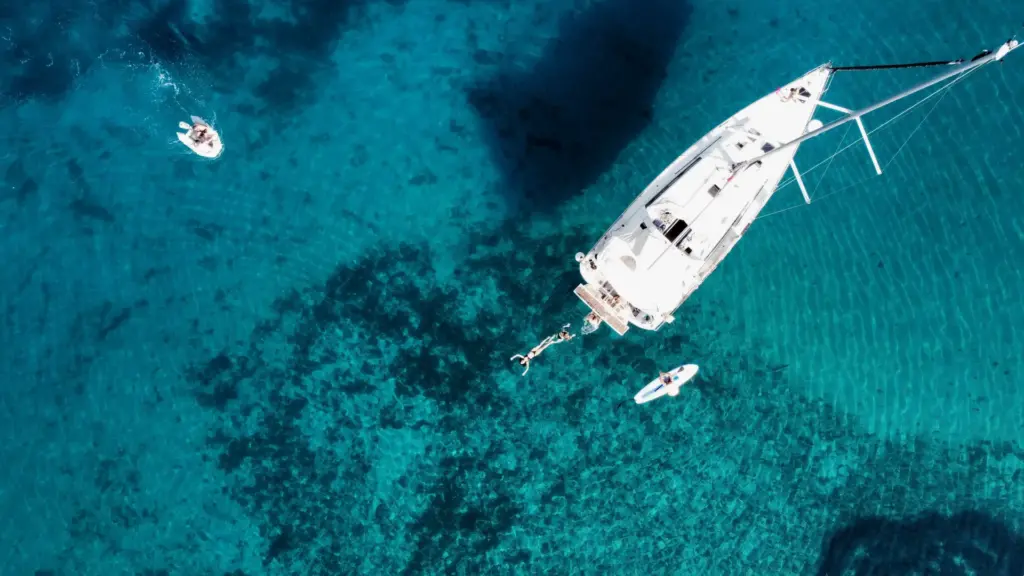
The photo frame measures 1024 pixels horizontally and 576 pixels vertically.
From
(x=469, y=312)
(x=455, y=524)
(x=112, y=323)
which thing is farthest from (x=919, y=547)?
(x=112, y=323)

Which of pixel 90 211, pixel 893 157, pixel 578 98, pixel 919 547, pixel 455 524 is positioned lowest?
pixel 919 547

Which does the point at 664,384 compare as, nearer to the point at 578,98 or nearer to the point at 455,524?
the point at 455,524

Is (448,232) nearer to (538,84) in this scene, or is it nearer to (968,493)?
(538,84)

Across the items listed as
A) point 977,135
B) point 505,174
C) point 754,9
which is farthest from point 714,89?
point 977,135

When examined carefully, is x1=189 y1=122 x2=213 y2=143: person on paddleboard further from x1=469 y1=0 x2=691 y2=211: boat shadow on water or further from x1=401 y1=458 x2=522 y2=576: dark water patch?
x1=401 y1=458 x2=522 y2=576: dark water patch

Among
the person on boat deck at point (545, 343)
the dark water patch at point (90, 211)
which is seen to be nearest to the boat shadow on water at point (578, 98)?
the person on boat deck at point (545, 343)

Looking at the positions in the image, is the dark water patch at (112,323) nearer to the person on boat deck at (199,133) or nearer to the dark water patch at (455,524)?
the person on boat deck at (199,133)

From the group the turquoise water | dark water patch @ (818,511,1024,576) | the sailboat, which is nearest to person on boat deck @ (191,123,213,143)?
the turquoise water
